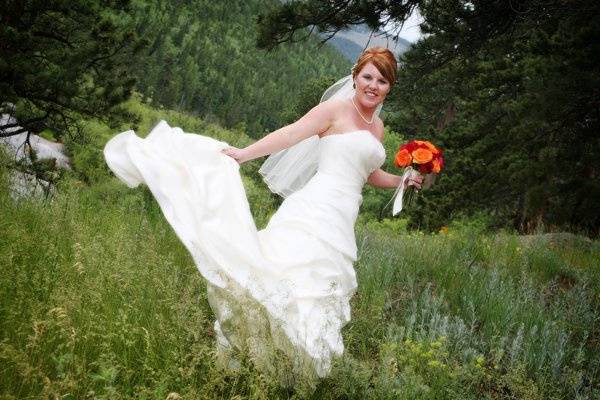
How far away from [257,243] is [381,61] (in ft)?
5.53

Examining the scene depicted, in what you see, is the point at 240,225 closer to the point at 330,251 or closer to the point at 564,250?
the point at 330,251

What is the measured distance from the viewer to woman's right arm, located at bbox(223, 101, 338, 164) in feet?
10.9

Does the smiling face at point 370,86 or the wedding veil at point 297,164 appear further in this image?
the wedding veil at point 297,164

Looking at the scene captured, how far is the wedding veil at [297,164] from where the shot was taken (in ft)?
14.3

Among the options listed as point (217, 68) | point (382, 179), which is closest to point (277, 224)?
point (382, 179)

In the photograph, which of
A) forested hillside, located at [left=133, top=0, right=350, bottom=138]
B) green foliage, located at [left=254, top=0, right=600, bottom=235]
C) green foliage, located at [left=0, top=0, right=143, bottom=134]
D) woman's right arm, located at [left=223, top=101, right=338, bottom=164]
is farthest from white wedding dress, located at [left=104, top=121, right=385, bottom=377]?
forested hillside, located at [left=133, top=0, right=350, bottom=138]

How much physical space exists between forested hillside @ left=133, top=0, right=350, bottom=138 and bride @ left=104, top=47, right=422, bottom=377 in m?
58.1

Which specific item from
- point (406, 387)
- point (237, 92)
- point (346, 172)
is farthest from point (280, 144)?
point (237, 92)

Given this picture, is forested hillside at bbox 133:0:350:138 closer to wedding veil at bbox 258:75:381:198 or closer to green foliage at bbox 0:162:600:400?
wedding veil at bbox 258:75:381:198

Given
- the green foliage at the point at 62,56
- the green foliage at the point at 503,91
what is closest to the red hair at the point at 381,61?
the green foliage at the point at 503,91

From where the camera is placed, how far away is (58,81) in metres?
5.46

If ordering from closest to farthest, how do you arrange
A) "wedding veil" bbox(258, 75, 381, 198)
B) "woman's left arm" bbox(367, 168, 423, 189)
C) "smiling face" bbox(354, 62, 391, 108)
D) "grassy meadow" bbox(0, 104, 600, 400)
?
"grassy meadow" bbox(0, 104, 600, 400) < "smiling face" bbox(354, 62, 391, 108) < "woman's left arm" bbox(367, 168, 423, 189) < "wedding veil" bbox(258, 75, 381, 198)

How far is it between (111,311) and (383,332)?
2.03m

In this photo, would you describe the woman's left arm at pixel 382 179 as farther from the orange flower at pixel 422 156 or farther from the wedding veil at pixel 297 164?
the wedding veil at pixel 297 164
